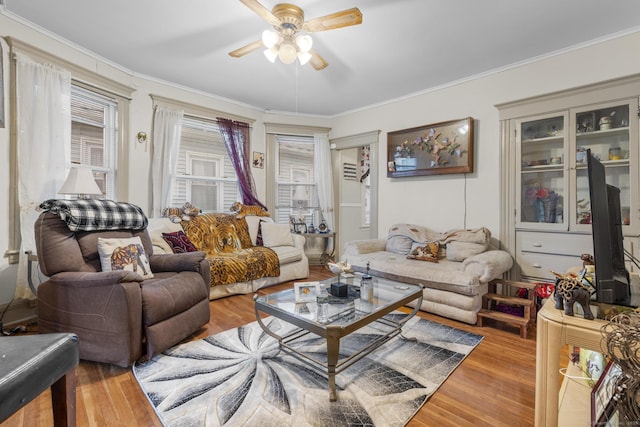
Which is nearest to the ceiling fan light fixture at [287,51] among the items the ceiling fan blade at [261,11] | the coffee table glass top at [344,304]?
the ceiling fan blade at [261,11]

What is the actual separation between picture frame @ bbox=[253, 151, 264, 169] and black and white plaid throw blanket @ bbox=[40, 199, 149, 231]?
2.14 metres

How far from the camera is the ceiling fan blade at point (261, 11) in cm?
182

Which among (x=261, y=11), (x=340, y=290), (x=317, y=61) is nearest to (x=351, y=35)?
(x=317, y=61)

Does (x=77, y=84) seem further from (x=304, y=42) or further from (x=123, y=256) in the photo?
(x=304, y=42)

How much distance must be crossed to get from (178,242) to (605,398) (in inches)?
130

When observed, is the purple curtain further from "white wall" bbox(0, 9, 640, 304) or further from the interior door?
the interior door

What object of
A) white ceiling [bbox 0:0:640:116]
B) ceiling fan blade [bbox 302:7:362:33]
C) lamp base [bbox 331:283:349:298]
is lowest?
lamp base [bbox 331:283:349:298]

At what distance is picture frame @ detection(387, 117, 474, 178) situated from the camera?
3.46 m

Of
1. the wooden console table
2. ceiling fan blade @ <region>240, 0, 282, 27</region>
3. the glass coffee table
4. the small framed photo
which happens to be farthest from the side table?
ceiling fan blade @ <region>240, 0, 282, 27</region>

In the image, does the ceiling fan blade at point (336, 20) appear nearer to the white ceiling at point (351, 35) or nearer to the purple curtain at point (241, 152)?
the white ceiling at point (351, 35)

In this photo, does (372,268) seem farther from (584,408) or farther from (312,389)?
(584,408)

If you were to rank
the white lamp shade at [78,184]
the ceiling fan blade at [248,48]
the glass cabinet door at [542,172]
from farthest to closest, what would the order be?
the glass cabinet door at [542,172] < the white lamp shade at [78,184] < the ceiling fan blade at [248,48]

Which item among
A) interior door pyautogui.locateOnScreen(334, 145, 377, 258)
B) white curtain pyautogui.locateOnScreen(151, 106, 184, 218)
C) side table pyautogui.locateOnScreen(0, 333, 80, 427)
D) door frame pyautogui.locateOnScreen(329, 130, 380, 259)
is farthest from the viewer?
interior door pyautogui.locateOnScreen(334, 145, 377, 258)

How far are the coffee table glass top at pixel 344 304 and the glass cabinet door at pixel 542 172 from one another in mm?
1760
